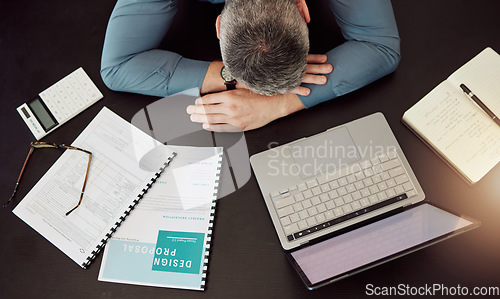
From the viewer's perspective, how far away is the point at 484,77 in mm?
932

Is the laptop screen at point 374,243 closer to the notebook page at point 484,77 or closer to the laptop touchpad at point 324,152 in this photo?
the laptop touchpad at point 324,152

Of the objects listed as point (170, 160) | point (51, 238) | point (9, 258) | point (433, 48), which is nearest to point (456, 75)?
point (433, 48)

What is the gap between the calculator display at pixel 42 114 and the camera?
1.00 metres

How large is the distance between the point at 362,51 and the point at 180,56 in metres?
0.52

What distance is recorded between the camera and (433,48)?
40.0 inches

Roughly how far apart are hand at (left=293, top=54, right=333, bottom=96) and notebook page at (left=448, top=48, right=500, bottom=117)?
33 centimetres

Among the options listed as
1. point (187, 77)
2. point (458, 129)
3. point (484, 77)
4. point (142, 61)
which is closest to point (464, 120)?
point (458, 129)

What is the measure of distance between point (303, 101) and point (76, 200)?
67 centimetres

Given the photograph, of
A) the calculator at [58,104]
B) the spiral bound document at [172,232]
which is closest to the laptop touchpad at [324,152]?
the spiral bound document at [172,232]

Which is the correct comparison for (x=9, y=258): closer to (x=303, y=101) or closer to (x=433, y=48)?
(x=303, y=101)

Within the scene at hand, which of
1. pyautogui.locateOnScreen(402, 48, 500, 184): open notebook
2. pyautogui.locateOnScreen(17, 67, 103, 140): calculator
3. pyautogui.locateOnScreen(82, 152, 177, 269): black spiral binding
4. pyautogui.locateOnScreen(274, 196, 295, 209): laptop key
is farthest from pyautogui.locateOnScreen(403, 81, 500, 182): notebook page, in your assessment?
pyautogui.locateOnScreen(17, 67, 103, 140): calculator

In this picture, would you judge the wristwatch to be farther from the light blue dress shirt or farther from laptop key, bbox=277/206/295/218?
laptop key, bbox=277/206/295/218

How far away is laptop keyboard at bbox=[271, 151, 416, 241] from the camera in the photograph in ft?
2.87

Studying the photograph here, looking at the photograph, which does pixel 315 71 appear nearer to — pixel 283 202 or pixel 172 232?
pixel 283 202
